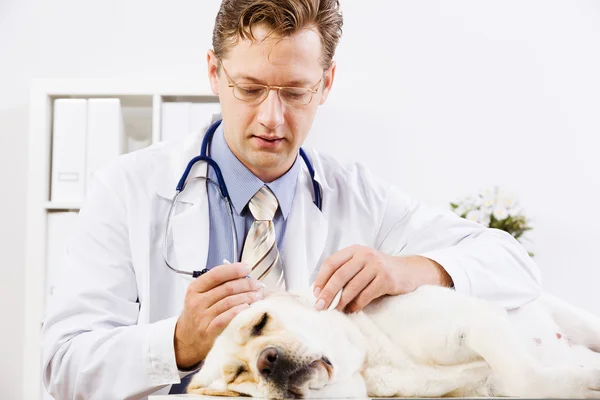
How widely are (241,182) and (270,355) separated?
2.11ft

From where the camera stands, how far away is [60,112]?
2230mm

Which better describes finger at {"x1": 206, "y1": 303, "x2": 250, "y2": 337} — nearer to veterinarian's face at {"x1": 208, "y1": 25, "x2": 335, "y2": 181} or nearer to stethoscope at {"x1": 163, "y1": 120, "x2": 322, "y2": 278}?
stethoscope at {"x1": 163, "y1": 120, "x2": 322, "y2": 278}

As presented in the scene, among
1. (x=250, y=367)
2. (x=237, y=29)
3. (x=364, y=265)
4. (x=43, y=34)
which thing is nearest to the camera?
(x=250, y=367)

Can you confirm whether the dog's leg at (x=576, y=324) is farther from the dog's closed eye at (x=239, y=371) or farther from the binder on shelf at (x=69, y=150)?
the binder on shelf at (x=69, y=150)

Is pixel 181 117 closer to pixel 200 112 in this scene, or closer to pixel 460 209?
pixel 200 112

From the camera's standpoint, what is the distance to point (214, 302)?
82 cm

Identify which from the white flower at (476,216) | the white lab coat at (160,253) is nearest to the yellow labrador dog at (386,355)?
the white lab coat at (160,253)

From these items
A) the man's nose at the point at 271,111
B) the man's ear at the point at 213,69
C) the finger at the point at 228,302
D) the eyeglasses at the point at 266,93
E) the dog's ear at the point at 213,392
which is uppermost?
the man's ear at the point at 213,69

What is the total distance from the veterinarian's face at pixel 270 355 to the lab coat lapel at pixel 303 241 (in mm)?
379

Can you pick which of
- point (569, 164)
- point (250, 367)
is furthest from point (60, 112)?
point (569, 164)

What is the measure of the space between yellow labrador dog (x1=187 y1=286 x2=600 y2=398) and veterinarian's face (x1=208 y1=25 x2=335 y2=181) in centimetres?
41

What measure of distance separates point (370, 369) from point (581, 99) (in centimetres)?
235

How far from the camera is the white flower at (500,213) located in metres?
2.29

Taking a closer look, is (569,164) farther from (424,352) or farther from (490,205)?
(424,352)
